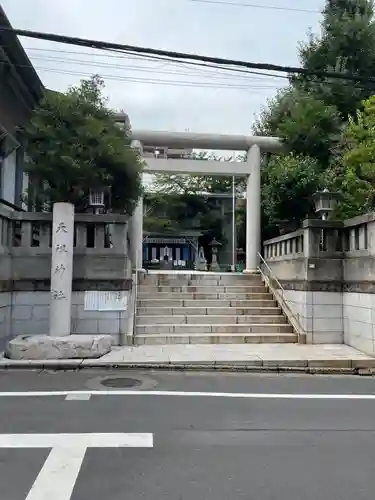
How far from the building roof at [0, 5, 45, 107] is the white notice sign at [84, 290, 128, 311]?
581 cm

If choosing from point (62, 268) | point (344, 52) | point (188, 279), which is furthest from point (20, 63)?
point (344, 52)

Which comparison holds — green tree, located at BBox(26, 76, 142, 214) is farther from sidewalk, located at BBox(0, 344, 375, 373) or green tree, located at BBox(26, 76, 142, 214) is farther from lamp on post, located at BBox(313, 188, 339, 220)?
lamp on post, located at BBox(313, 188, 339, 220)

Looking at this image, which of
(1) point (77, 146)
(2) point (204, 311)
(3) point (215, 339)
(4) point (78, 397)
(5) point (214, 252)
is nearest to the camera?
(4) point (78, 397)

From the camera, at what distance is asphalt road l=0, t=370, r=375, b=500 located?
12.6ft

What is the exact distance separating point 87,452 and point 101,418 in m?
1.20

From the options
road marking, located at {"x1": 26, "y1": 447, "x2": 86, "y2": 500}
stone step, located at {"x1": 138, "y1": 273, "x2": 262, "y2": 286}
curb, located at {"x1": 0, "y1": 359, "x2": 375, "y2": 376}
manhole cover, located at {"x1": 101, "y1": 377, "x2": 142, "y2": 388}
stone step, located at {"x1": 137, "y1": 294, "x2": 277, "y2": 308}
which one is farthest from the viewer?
stone step, located at {"x1": 138, "y1": 273, "x2": 262, "y2": 286}

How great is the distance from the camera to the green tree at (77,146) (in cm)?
1099

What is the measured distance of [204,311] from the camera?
12.8m

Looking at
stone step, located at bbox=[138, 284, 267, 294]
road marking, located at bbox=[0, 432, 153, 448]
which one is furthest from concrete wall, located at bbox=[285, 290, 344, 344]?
road marking, located at bbox=[0, 432, 153, 448]

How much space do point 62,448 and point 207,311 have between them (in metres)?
8.24

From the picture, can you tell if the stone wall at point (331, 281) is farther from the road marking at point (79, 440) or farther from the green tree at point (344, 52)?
the green tree at point (344, 52)

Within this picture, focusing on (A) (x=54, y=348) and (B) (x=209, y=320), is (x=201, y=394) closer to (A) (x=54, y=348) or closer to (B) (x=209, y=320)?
(A) (x=54, y=348)

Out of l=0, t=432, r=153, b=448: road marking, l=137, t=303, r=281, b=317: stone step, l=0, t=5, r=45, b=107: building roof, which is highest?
l=0, t=5, r=45, b=107: building roof

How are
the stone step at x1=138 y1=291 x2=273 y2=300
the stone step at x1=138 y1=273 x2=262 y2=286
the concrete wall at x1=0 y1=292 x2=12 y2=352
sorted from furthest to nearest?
the stone step at x1=138 y1=273 x2=262 y2=286
the stone step at x1=138 y1=291 x2=273 y2=300
the concrete wall at x1=0 y1=292 x2=12 y2=352
